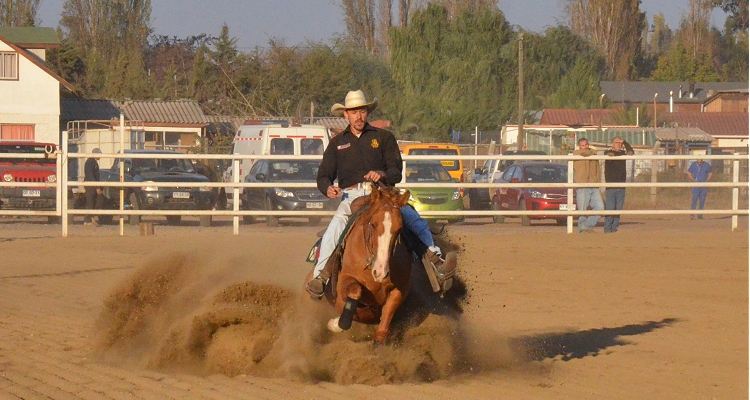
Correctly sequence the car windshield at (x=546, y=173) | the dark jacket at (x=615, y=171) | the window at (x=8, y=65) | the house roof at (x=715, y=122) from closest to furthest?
the dark jacket at (x=615, y=171) → the car windshield at (x=546, y=173) → the window at (x=8, y=65) → the house roof at (x=715, y=122)

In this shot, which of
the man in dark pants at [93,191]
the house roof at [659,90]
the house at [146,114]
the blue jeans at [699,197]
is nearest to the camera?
the man in dark pants at [93,191]

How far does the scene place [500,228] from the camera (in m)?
19.2

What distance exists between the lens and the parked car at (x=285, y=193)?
61.6ft

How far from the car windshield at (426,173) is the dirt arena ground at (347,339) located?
7.62 meters

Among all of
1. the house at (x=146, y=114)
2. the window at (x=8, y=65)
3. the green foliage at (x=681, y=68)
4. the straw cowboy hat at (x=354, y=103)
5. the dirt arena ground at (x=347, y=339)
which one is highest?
the green foliage at (x=681, y=68)

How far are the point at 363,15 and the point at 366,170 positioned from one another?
67949mm

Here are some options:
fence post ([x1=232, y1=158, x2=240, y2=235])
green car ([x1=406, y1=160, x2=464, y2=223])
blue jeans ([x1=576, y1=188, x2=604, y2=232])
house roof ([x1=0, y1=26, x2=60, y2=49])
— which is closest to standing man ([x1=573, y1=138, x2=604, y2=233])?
blue jeans ([x1=576, y1=188, x2=604, y2=232])

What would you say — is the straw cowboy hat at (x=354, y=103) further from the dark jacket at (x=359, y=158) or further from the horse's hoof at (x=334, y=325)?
the horse's hoof at (x=334, y=325)

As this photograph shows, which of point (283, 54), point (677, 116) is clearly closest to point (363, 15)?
point (283, 54)

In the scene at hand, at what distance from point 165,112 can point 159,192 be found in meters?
31.6

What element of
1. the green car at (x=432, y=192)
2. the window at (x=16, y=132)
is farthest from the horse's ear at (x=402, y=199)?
the window at (x=16, y=132)

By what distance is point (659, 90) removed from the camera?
275 feet

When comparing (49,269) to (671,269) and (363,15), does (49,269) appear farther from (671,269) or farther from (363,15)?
(363,15)

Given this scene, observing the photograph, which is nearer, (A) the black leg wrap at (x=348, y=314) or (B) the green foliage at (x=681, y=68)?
(A) the black leg wrap at (x=348, y=314)
